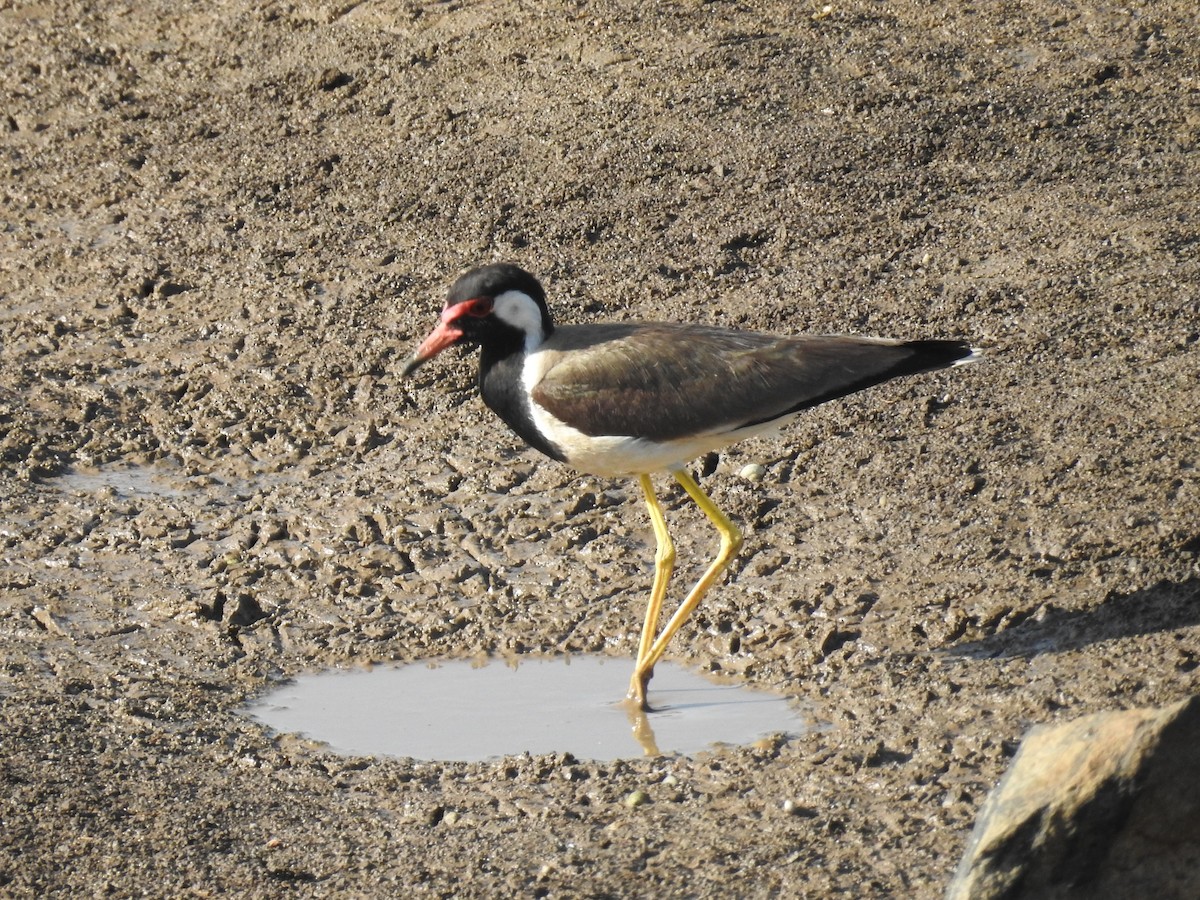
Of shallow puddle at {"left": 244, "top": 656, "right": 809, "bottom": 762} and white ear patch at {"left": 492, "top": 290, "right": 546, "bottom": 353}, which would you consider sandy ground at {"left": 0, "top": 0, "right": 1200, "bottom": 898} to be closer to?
shallow puddle at {"left": 244, "top": 656, "right": 809, "bottom": 762}

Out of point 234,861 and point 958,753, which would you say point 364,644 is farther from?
point 958,753

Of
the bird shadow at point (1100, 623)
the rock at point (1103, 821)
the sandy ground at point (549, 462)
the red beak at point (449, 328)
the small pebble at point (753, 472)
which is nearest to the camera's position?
the rock at point (1103, 821)

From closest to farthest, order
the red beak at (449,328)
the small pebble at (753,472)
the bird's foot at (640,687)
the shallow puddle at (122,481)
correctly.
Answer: the bird's foot at (640,687)
the red beak at (449,328)
the small pebble at (753,472)
the shallow puddle at (122,481)

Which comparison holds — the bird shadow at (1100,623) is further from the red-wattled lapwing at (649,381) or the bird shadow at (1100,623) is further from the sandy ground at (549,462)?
the red-wattled lapwing at (649,381)

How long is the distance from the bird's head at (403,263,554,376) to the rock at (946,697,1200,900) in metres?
2.83

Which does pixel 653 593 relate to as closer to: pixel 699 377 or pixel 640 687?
pixel 640 687

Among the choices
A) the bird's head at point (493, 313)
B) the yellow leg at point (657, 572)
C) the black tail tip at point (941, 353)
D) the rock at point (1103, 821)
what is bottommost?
the yellow leg at point (657, 572)

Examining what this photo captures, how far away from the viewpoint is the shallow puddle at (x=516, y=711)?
557 centimetres

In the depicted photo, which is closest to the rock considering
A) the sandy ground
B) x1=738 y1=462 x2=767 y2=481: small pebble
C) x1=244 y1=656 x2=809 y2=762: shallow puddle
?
the sandy ground

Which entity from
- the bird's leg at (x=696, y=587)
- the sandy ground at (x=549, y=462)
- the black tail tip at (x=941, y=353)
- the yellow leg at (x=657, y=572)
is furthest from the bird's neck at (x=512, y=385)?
the black tail tip at (x=941, y=353)

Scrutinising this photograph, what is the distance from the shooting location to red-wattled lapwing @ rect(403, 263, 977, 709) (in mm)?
5852

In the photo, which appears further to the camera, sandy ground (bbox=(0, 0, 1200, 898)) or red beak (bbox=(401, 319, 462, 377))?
red beak (bbox=(401, 319, 462, 377))

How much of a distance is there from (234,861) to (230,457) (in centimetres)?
301

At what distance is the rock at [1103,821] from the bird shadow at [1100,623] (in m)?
1.81
